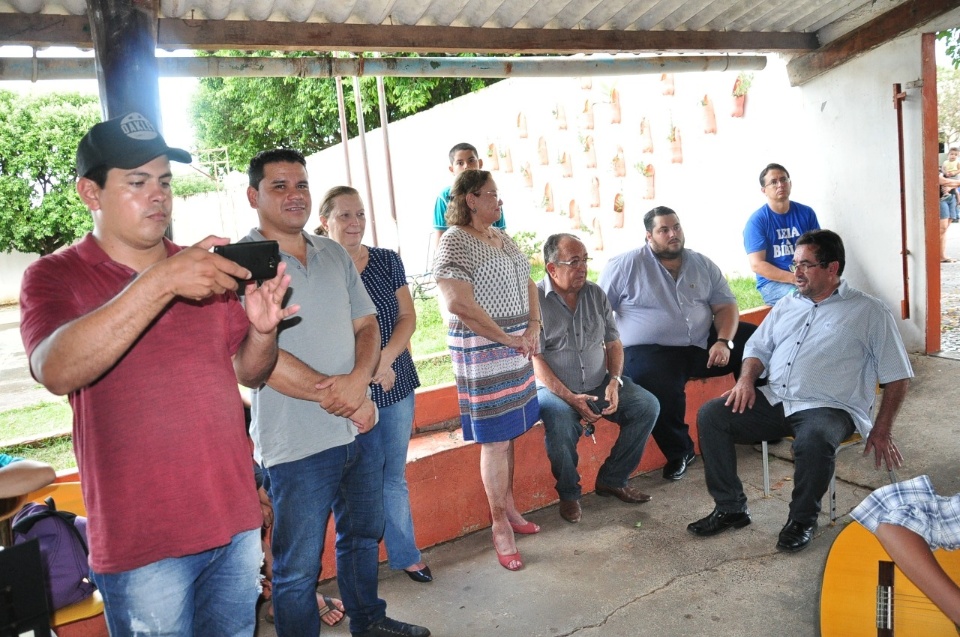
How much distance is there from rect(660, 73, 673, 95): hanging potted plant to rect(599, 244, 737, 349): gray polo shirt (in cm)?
443

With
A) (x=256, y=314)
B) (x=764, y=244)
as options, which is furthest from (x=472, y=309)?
(x=764, y=244)

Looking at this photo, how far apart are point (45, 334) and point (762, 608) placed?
2852 mm

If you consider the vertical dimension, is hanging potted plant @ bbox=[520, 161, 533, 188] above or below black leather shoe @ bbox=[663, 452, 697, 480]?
above

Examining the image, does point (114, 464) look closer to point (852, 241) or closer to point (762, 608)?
point (762, 608)

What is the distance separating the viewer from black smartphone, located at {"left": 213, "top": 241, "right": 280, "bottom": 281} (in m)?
1.79

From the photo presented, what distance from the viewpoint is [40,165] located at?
1703 centimetres

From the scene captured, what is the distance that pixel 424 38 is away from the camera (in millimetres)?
4344

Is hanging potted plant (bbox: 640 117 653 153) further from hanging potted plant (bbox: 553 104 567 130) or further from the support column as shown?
the support column

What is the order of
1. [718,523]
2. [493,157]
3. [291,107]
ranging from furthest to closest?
[291,107]
[493,157]
[718,523]

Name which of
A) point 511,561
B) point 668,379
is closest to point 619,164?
point 668,379

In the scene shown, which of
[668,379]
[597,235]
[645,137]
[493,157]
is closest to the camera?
[668,379]

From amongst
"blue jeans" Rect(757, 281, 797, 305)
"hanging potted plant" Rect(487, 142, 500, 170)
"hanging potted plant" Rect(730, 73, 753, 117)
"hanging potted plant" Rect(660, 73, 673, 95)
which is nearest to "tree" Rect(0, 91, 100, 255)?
"hanging potted plant" Rect(487, 142, 500, 170)

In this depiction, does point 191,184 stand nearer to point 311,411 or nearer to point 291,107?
point 291,107

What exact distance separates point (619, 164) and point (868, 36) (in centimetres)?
398
